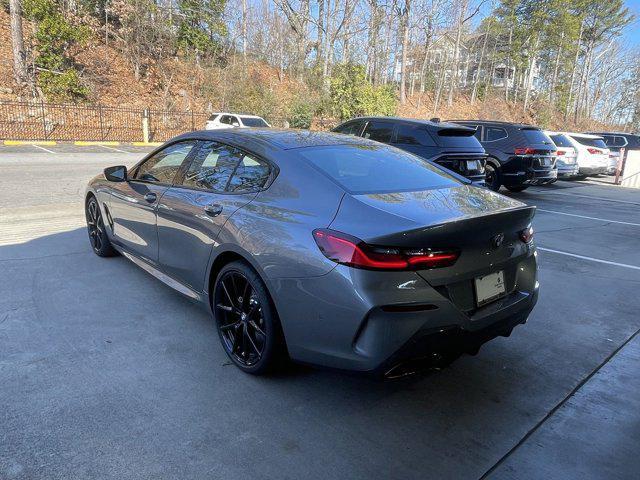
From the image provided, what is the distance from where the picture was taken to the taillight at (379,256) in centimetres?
235

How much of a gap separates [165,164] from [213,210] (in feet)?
3.97

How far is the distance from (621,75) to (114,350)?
7067 cm

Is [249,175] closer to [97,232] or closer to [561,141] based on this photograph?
[97,232]

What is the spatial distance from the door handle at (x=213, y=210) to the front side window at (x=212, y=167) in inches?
5.7

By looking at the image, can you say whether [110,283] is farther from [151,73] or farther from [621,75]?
[621,75]

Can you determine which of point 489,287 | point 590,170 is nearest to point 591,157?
point 590,170

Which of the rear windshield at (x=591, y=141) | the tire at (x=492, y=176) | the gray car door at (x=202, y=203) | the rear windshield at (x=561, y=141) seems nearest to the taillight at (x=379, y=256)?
the gray car door at (x=202, y=203)

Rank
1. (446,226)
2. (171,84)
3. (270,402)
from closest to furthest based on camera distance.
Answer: (446,226) < (270,402) < (171,84)

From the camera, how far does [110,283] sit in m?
4.50

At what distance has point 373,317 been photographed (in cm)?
234

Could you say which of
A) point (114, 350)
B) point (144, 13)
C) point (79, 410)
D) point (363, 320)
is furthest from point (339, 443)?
point (144, 13)

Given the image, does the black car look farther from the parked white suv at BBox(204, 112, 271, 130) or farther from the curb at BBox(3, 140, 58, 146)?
the curb at BBox(3, 140, 58, 146)

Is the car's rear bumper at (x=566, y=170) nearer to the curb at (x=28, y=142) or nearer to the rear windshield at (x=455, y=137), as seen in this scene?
the rear windshield at (x=455, y=137)

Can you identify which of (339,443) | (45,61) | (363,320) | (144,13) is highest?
(144,13)
